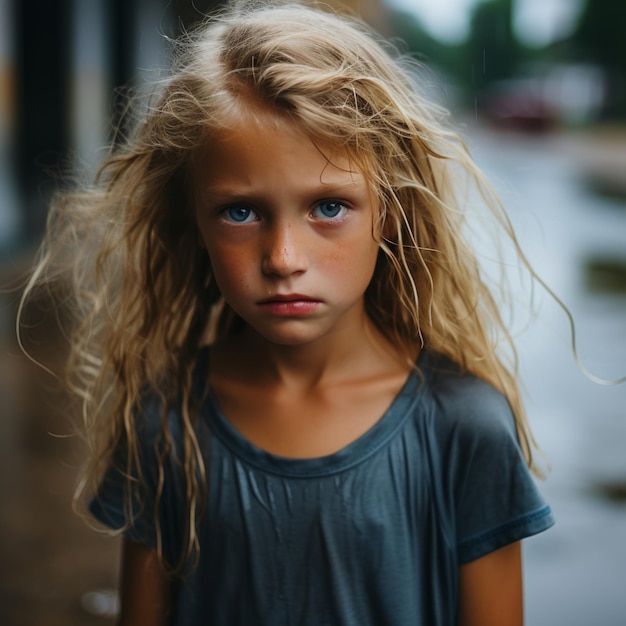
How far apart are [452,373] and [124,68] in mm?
14119

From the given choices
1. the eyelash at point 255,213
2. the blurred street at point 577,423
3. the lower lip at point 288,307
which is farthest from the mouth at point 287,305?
the blurred street at point 577,423

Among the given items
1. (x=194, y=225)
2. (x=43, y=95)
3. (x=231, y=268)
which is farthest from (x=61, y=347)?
(x=43, y=95)

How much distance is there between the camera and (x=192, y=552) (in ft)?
4.98

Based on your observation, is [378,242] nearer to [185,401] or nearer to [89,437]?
[185,401]

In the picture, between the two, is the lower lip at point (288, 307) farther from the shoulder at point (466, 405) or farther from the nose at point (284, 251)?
the shoulder at point (466, 405)

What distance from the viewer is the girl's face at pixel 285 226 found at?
135 cm

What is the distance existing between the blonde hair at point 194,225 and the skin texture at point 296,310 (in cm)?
4

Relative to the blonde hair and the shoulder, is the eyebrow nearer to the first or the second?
the blonde hair

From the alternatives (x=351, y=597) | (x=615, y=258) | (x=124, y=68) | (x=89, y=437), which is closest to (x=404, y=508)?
(x=351, y=597)

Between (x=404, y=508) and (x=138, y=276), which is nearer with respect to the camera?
(x=404, y=508)

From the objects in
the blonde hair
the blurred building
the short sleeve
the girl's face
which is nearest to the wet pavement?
the blonde hair

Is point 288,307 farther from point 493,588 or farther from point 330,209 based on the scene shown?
point 493,588

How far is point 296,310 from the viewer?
54.2 inches

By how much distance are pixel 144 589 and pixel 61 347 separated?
4266 mm
